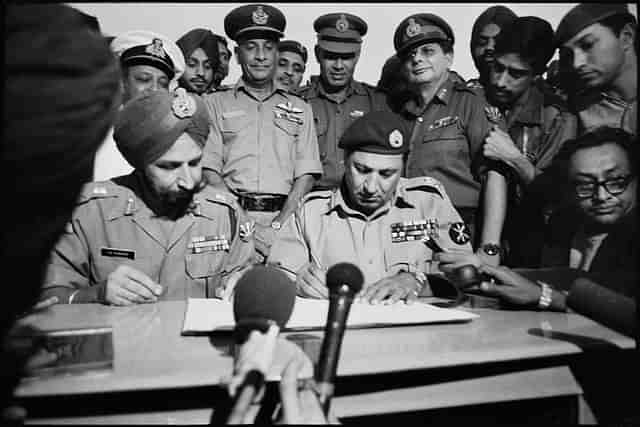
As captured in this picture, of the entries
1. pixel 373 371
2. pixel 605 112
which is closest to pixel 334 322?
pixel 373 371

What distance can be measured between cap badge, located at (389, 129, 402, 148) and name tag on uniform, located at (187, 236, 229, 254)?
2.90 feet

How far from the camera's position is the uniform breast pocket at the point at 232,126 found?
11.6 ft

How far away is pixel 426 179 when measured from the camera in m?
2.74

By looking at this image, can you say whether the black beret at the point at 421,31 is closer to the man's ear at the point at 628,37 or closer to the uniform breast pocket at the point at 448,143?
the uniform breast pocket at the point at 448,143

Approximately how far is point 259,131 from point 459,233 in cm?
159

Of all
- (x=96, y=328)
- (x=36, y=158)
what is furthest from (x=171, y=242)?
(x=36, y=158)

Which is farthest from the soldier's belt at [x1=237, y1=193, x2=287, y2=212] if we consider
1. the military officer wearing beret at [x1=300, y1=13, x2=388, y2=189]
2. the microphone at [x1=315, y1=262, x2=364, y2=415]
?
the microphone at [x1=315, y1=262, x2=364, y2=415]

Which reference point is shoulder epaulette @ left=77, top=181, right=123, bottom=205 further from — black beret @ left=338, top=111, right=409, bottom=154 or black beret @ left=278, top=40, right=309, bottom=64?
black beret @ left=278, top=40, right=309, bottom=64

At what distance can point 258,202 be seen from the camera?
11.2ft

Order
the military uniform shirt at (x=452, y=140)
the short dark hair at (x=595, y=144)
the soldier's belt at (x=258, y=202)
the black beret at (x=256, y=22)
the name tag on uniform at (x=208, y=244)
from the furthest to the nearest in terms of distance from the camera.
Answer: the black beret at (x=256, y=22)
the soldier's belt at (x=258, y=202)
the military uniform shirt at (x=452, y=140)
the name tag on uniform at (x=208, y=244)
the short dark hair at (x=595, y=144)

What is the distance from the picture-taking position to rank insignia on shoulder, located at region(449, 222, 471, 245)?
100.0 inches

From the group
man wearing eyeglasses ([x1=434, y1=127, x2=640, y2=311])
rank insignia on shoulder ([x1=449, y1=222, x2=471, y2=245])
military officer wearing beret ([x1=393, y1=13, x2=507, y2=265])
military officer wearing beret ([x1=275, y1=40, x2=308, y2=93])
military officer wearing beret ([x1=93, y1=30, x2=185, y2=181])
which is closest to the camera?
man wearing eyeglasses ([x1=434, y1=127, x2=640, y2=311])

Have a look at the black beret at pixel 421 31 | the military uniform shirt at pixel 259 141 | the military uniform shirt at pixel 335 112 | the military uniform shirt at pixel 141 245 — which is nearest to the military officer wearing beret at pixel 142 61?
the military uniform shirt at pixel 259 141

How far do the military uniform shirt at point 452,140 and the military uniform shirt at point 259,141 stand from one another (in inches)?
27.0
